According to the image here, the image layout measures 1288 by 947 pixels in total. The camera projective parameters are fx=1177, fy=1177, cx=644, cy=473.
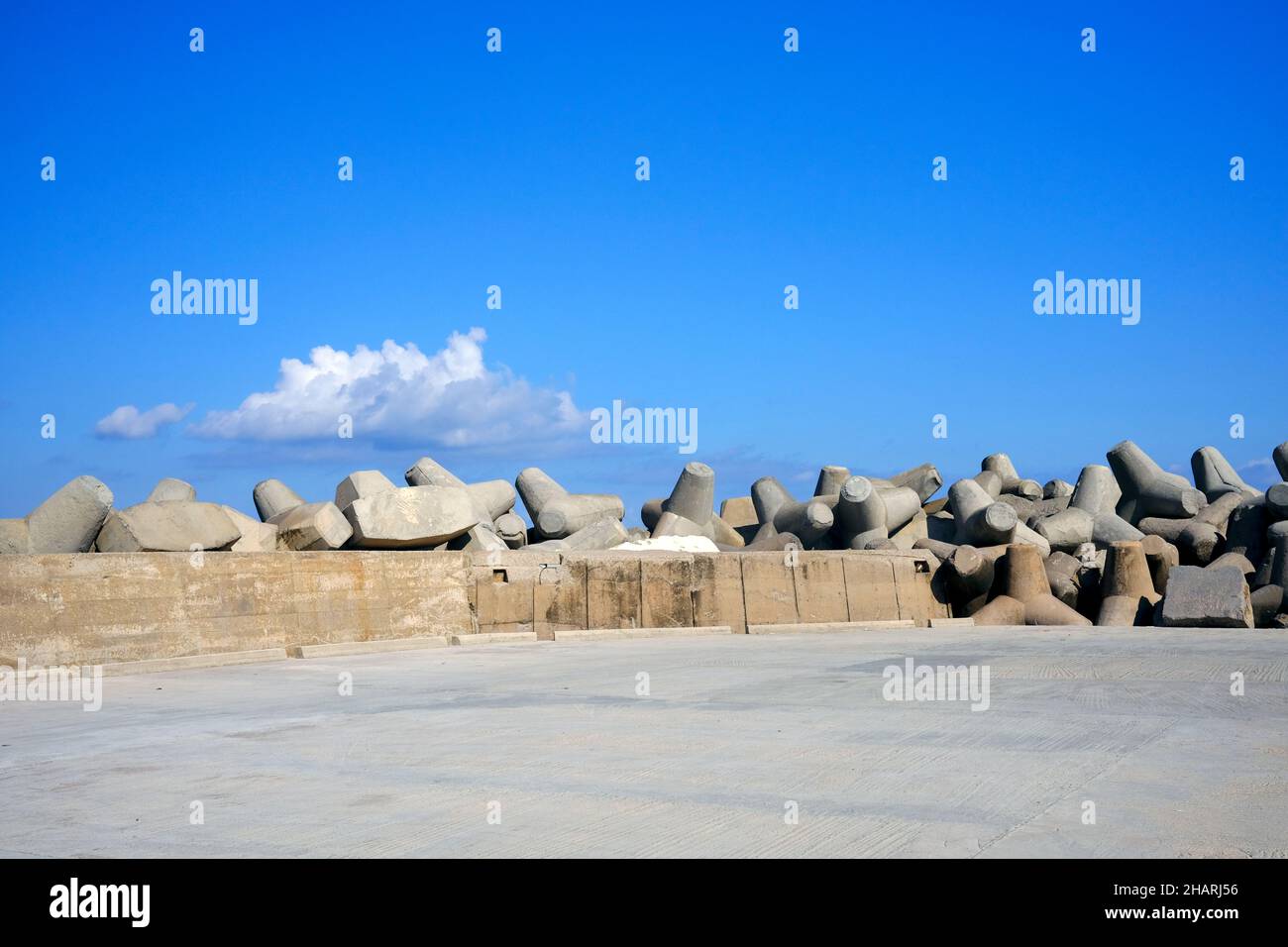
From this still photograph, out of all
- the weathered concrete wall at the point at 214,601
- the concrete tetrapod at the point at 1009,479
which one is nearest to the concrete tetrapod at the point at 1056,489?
the concrete tetrapod at the point at 1009,479

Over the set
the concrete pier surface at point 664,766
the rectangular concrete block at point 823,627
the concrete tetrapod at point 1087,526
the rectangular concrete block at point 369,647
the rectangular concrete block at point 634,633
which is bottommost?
the rectangular concrete block at point 823,627

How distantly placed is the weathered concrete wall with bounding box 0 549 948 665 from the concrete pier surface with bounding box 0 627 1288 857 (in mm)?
1245

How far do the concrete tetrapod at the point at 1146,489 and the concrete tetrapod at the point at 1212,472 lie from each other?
1.13 m

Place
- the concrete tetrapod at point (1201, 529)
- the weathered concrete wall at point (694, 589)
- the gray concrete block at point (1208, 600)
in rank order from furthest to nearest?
the concrete tetrapod at point (1201, 529) < the weathered concrete wall at point (694, 589) < the gray concrete block at point (1208, 600)

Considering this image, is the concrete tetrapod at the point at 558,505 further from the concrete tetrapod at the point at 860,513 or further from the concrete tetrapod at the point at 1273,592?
the concrete tetrapod at the point at 1273,592

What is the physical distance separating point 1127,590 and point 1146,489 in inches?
221

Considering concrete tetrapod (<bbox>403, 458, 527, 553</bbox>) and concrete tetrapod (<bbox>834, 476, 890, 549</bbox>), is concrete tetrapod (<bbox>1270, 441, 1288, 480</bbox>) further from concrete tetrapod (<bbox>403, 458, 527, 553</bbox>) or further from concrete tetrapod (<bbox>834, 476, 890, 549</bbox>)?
concrete tetrapod (<bbox>403, 458, 527, 553</bbox>)

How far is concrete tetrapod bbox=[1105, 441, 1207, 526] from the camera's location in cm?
1934

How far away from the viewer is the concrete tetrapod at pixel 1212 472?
68.6ft

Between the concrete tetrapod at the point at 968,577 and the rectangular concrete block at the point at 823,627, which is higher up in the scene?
the concrete tetrapod at the point at 968,577

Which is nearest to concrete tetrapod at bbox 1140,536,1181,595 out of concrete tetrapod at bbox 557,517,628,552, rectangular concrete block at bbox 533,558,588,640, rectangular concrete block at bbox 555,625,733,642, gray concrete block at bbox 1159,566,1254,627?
gray concrete block at bbox 1159,566,1254,627

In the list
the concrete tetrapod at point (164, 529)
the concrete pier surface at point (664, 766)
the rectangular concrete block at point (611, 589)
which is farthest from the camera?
the rectangular concrete block at point (611, 589)

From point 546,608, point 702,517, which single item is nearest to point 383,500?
point 546,608
